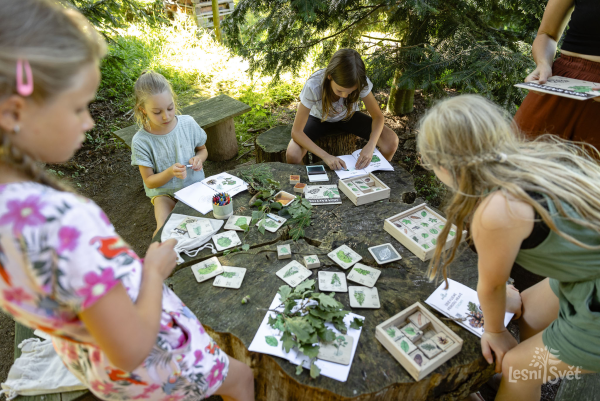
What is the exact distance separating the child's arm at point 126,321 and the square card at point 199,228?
104cm

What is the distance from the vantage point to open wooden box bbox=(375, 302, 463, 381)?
4.56 feet

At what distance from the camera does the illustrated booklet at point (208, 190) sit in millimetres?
2348

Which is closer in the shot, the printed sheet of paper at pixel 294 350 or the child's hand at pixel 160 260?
the child's hand at pixel 160 260

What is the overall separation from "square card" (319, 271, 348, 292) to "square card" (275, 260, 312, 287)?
0.08 m

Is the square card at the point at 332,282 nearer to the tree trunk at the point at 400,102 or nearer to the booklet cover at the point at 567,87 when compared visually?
the booklet cover at the point at 567,87

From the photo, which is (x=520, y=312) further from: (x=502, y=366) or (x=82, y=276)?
(x=82, y=276)

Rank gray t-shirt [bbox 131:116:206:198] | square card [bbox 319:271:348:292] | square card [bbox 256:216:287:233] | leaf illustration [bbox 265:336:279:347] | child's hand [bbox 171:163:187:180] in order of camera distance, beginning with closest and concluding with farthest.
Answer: leaf illustration [bbox 265:336:279:347] < square card [bbox 319:271:348:292] < square card [bbox 256:216:287:233] < child's hand [bbox 171:163:187:180] < gray t-shirt [bbox 131:116:206:198]

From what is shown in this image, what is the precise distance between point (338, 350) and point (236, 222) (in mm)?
1027

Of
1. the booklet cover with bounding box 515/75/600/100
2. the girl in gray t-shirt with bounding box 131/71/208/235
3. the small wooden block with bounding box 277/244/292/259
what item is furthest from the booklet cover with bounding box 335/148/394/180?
the girl in gray t-shirt with bounding box 131/71/208/235

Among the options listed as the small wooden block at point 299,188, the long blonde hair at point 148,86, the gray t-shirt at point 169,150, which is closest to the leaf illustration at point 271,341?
the small wooden block at point 299,188

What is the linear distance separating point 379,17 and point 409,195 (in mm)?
2309

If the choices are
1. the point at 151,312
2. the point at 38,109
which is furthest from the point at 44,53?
the point at 151,312

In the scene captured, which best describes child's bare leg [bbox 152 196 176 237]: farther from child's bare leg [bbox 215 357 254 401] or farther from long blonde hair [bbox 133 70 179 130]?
child's bare leg [bbox 215 357 254 401]

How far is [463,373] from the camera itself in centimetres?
149
